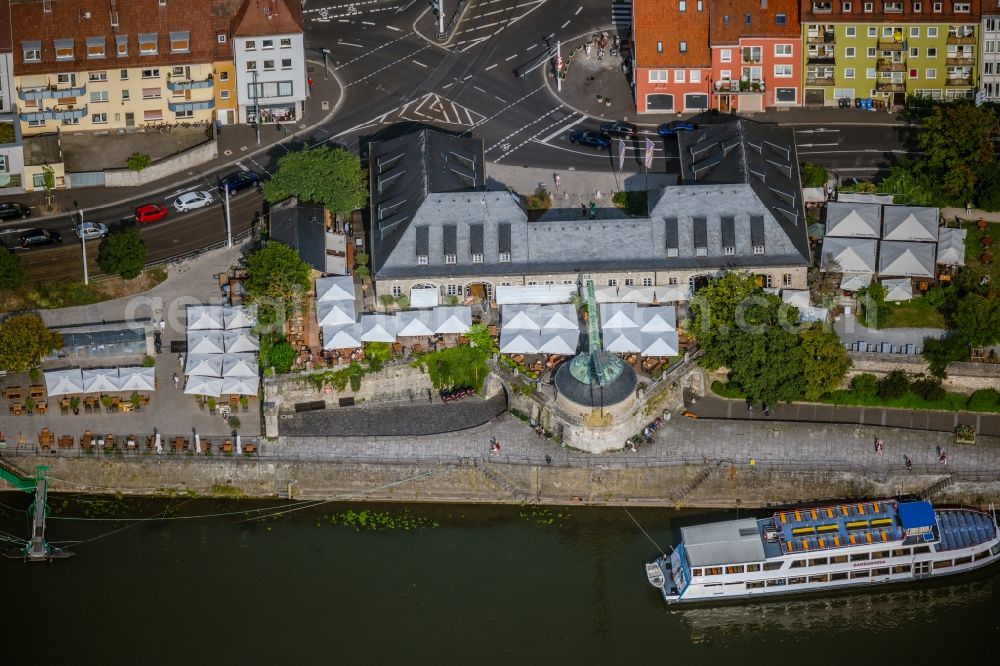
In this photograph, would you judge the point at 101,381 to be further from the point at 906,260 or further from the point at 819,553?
the point at 906,260

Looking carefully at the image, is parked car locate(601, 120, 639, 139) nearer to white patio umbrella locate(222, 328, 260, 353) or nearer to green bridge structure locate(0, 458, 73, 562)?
white patio umbrella locate(222, 328, 260, 353)

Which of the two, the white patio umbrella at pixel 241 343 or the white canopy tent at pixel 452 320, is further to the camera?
the white patio umbrella at pixel 241 343

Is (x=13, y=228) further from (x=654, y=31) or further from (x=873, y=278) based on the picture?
(x=873, y=278)

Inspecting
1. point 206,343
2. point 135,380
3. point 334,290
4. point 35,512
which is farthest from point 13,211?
point 35,512

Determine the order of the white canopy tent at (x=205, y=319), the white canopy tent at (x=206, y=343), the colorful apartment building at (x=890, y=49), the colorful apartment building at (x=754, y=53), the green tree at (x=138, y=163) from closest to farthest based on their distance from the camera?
1. the white canopy tent at (x=206, y=343)
2. the white canopy tent at (x=205, y=319)
3. the green tree at (x=138, y=163)
4. the colorful apartment building at (x=890, y=49)
5. the colorful apartment building at (x=754, y=53)

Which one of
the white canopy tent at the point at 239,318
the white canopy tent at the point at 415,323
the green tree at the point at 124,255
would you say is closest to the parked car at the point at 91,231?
the green tree at the point at 124,255

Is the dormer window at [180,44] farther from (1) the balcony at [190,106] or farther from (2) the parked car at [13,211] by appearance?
(2) the parked car at [13,211]

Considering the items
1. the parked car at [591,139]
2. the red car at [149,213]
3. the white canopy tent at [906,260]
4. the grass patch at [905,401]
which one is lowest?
the grass patch at [905,401]
